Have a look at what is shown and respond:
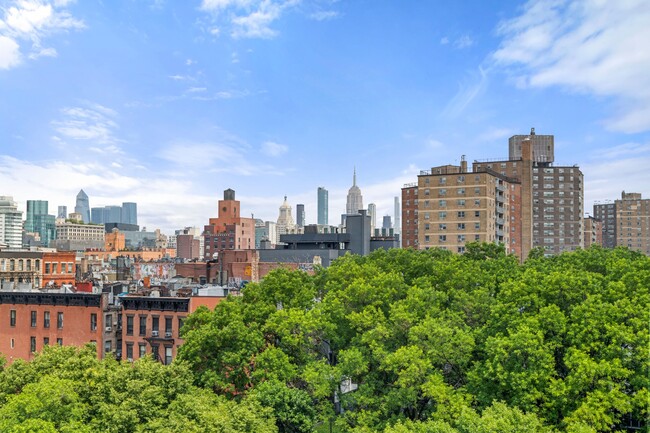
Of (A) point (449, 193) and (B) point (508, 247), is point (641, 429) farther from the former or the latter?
(B) point (508, 247)

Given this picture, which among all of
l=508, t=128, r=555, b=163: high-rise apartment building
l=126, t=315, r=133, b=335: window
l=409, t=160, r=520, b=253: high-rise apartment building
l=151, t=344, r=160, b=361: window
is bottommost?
l=151, t=344, r=160, b=361: window

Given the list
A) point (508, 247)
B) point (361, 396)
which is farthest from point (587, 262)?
point (508, 247)

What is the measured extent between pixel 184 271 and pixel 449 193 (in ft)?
167

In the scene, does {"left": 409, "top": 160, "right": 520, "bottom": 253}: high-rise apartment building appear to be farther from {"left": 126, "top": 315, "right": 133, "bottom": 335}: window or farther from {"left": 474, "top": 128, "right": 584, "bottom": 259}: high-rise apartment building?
{"left": 126, "top": 315, "right": 133, "bottom": 335}: window

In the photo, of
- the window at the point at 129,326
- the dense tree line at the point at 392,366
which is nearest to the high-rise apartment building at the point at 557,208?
the dense tree line at the point at 392,366

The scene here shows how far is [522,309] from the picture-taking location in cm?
3722

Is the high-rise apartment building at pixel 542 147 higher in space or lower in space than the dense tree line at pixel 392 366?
higher

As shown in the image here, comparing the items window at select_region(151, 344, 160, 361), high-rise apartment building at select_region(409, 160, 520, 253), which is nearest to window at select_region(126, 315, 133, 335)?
window at select_region(151, 344, 160, 361)

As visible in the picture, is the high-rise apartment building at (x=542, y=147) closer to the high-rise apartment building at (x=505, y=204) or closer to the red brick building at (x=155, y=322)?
the high-rise apartment building at (x=505, y=204)

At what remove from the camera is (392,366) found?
34.8 metres

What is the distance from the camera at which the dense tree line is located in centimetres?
3002

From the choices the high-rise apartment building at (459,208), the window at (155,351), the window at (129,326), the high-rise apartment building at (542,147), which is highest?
the high-rise apartment building at (542,147)

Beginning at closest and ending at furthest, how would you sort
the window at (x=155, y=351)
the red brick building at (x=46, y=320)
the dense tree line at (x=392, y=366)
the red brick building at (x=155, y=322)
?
the dense tree line at (x=392, y=366) < the red brick building at (x=155, y=322) < the window at (x=155, y=351) < the red brick building at (x=46, y=320)

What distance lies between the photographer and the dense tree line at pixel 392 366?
30016 millimetres
